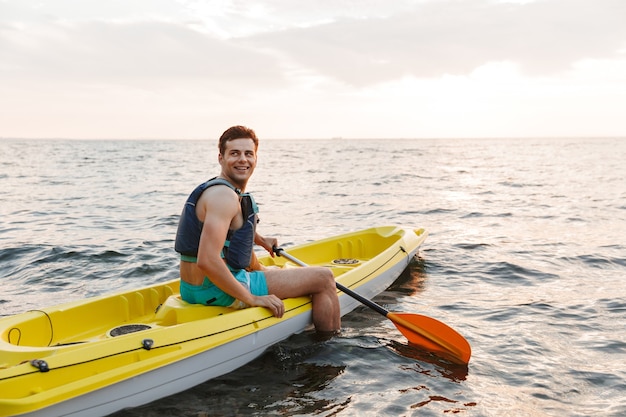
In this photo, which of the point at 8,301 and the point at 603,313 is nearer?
the point at 603,313

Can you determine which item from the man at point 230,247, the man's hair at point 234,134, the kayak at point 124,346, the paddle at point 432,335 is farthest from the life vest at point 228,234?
the paddle at point 432,335

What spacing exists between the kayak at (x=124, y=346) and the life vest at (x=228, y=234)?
1.61 ft

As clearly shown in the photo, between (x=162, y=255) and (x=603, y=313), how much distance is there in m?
7.14

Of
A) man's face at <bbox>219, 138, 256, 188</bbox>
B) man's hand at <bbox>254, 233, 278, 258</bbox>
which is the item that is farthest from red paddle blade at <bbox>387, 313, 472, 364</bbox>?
man's face at <bbox>219, 138, 256, 188</bbox>

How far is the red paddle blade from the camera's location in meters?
5.11

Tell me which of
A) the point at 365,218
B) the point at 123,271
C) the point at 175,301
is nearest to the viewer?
the point at 175,301

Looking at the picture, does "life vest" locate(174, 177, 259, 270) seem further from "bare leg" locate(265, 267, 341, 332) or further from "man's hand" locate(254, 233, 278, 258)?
"man's hand" locate(254, 233, 278, 258)

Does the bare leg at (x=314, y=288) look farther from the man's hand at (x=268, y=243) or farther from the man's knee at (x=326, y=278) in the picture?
the man's hand at (x=268, y=243)

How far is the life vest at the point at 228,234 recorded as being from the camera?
438 centimetres

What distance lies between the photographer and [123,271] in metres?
8.58

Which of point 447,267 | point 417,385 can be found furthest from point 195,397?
point 447,267

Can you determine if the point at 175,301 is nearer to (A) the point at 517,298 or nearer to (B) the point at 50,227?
A: (A) the point at 517,298

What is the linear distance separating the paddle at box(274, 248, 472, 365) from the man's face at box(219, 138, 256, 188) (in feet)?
6.05

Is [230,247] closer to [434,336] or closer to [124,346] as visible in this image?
[124,346]
